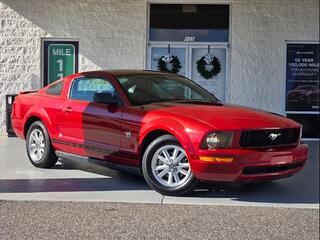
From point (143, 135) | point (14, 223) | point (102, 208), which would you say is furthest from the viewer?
point (143, 135)

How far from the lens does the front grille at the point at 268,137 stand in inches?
255

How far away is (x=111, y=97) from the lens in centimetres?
740

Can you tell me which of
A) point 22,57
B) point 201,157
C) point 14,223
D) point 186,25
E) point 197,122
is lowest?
point 14,223

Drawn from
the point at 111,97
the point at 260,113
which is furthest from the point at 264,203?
the point at 111,97

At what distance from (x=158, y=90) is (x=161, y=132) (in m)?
0.98

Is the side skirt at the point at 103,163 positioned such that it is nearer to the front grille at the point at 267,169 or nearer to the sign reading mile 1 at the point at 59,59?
the front grille at the point at 267,169

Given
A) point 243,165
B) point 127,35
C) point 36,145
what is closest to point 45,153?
point 36,145

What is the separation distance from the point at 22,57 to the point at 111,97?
621 centimetres

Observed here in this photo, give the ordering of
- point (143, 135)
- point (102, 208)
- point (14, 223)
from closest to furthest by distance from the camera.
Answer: point (14, 223), point (102, 208), point (143, 135)

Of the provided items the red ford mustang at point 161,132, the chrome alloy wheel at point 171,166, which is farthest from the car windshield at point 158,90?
the chrome alloy wheel at point 171,166

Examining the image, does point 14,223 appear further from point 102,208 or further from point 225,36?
point 225,36

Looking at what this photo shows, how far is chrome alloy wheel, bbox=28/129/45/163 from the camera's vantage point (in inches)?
337

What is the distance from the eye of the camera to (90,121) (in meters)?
7.64

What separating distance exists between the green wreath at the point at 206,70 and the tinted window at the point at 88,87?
5097mm
